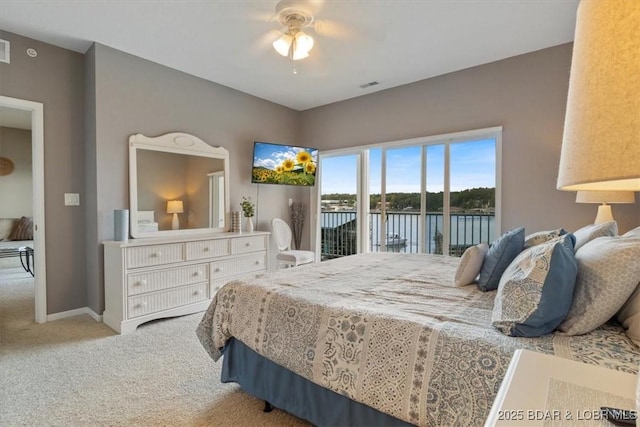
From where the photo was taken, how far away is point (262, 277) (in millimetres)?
2016

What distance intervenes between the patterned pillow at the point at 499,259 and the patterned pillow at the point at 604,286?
0.51 metres

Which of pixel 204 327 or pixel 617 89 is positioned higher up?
pixel 617 89

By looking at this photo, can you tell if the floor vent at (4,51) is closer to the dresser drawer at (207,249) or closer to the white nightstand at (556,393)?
the dresser drawer at (207,249)

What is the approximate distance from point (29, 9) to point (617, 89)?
3735 millimetres

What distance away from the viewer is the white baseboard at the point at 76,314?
3.15 meters

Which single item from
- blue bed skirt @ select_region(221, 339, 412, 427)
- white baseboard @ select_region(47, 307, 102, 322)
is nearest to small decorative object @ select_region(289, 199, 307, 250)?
white baseboard @ select_region(47, 307, 102, 322)

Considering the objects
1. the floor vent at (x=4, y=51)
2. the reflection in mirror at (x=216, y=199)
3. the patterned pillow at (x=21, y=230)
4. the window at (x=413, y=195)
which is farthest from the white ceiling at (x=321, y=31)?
the patterned pillow at (x=21, y=230)

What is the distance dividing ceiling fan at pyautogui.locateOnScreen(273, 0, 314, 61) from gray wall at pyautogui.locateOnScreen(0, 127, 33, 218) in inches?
244

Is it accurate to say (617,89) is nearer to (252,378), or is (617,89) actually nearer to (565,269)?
(565,269)

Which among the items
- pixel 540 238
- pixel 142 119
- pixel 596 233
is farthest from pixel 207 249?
pixel 596 233

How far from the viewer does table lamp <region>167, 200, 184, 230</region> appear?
12.1 ft

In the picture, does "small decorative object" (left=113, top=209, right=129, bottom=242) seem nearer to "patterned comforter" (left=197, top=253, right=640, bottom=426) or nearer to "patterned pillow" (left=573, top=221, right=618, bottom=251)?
"patterned comforter" (left=197, top=253, right=640, bottom=426)

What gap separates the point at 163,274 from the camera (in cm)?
316

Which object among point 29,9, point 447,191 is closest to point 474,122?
point 447,191
